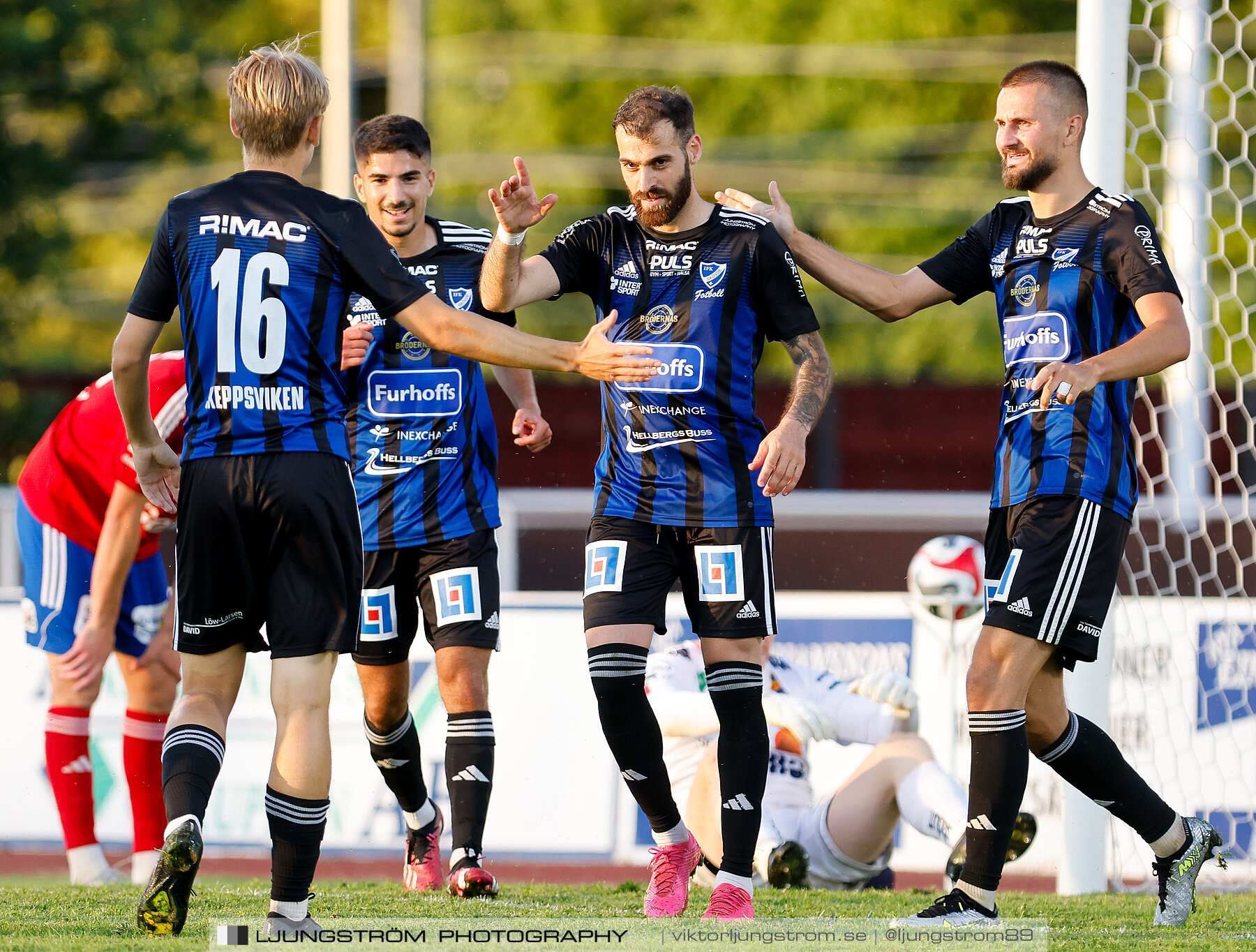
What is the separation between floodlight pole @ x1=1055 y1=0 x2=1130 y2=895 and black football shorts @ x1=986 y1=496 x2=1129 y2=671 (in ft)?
5.23

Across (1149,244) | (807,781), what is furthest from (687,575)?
(807,781)

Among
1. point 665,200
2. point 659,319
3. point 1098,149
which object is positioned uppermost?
point 1098,149

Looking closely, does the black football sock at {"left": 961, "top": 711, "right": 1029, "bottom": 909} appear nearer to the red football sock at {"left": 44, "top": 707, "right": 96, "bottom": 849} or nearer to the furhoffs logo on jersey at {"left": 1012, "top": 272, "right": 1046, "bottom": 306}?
the furhoffs logo on jersey at {"left": 1012, "top": 272, "right": 1046, "bottom": 306}

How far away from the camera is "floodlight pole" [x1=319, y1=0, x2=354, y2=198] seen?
956 cm

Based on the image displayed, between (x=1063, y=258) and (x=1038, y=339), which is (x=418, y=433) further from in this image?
(x=1063, y=258)

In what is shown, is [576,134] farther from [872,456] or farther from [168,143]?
[872,456]

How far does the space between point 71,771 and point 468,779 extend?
2.02 m

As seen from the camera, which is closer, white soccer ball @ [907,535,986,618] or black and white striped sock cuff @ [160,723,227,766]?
black and white striped sock cuff @ [160,723,227,766]

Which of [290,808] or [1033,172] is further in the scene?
[1033,172]

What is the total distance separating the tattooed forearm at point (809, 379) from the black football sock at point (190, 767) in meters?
1.87

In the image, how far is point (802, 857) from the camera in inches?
232

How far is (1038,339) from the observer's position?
4535 millimetres

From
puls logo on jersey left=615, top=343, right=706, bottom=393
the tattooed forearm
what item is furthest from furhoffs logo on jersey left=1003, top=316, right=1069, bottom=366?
puls logo on jersey left=615, top=343, right=706, bottom=393

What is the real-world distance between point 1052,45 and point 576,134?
8.50 metres
